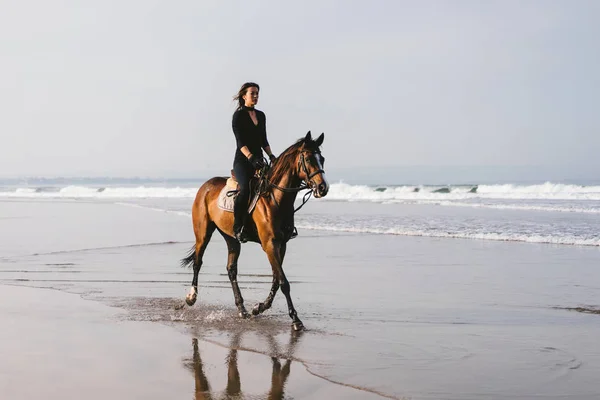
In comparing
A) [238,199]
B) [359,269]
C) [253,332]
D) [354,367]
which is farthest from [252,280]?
[354,367]

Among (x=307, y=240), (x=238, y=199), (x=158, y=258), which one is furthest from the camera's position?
(x=307, y=240)

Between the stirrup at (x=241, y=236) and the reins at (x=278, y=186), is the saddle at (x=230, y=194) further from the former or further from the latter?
the stirrup at (x=241, y=236)

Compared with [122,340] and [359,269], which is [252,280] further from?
[122,340]

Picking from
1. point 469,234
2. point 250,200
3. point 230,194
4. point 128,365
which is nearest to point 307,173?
point 250,200

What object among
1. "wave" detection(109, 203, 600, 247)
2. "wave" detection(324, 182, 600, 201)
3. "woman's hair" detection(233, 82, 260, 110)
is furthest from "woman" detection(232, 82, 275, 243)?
"wave" detection(324, 182, 600, 201)

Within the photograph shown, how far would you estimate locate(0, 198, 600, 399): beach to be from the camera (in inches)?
205

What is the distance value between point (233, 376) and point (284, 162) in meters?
3.07

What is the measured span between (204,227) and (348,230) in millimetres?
11843

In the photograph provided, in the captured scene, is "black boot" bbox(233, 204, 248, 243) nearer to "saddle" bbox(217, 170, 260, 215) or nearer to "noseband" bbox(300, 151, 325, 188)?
"saddle" bbox(217, 170, 260, 215)

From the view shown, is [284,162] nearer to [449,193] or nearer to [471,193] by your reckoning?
[471,193]

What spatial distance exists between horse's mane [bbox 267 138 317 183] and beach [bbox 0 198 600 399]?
5.44 feet

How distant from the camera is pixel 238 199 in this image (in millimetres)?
8305

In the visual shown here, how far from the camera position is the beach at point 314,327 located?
521cm

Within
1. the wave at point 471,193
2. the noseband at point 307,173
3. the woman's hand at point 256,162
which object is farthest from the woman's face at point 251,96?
the wave at point 471,193
